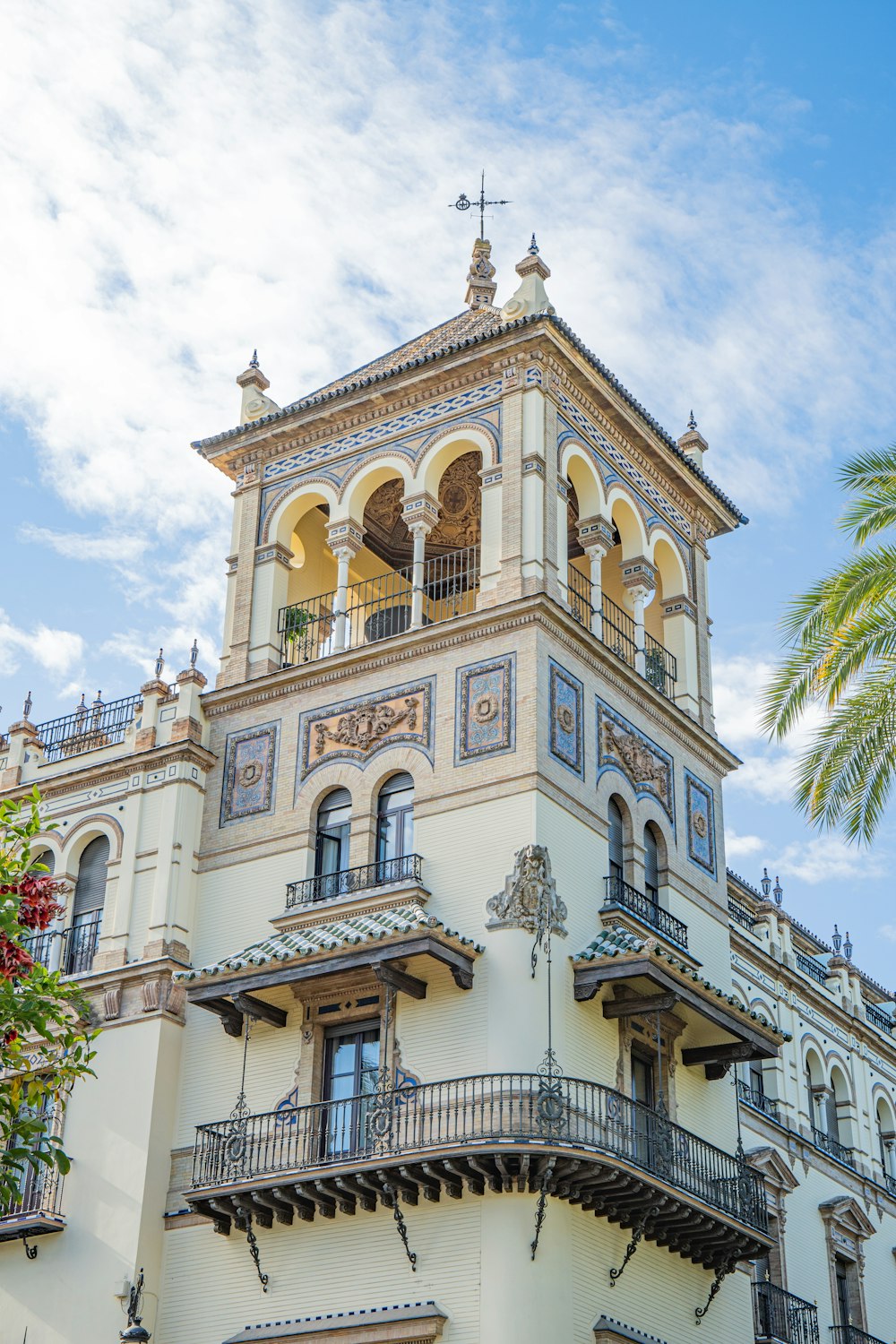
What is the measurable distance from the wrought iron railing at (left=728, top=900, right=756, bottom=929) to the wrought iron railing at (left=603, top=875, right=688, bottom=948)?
646cm

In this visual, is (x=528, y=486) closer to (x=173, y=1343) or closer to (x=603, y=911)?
(x=603, y=911)

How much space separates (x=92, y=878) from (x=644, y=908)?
27.9ft

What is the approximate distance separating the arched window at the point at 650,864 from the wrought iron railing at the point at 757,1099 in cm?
546

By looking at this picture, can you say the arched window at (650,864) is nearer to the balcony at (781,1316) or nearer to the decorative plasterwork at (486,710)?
the decorative plasterwork at (486,710)

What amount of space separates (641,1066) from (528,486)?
8432 millimetres

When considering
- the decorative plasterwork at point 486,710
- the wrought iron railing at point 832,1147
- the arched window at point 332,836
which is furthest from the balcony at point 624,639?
the wrought iron railing at point 832,1147

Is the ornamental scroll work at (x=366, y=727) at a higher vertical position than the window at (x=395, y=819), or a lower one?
higher

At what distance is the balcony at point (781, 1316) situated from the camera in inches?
1153

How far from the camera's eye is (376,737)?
86.8 ft

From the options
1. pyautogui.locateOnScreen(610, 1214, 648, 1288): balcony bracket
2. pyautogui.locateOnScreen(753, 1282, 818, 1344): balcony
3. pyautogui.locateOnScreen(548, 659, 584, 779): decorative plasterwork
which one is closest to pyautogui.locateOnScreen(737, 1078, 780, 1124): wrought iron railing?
pyautogui.locateOnScreen(753, 1282, 818, 1344): balcony

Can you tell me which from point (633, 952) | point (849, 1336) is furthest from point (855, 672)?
point (849, 1336)

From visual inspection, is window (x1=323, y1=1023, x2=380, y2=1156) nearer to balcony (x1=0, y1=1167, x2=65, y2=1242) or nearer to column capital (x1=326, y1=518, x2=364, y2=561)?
balcony (x1=0, y1=1167, x2=65, y2=1242)

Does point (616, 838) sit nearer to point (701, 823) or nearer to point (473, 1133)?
point (701, 823)

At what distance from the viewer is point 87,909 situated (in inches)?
1107
